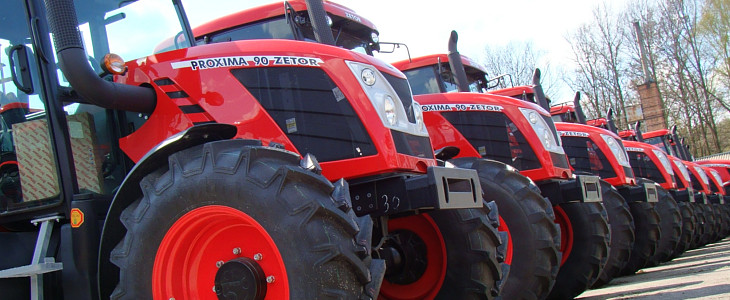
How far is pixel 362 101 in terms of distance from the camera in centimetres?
401

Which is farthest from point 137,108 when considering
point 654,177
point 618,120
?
point 618,120

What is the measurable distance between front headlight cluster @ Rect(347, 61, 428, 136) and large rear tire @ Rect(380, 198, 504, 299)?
2.47 feet

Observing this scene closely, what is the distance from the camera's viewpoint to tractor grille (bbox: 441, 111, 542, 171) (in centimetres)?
745

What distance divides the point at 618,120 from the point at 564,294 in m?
31.6

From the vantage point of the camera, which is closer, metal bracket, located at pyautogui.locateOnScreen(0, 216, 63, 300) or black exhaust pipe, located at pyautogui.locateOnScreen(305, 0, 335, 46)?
metal bracket, located at pyautogui.locateOnScreen(0, 216, 63, 300)

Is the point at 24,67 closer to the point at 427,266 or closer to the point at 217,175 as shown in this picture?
the point at 217,175

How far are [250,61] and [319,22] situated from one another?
1.11 meters

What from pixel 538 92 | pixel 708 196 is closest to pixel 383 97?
pixel 538 92

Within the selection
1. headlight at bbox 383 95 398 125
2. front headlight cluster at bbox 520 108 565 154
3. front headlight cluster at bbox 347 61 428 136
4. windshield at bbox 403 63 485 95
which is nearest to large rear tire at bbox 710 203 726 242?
windshield at bbox 403 63 485 95

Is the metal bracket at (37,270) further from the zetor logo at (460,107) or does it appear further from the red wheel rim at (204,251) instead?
the zetor logo at (460,107)

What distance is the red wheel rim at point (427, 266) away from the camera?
186 inches

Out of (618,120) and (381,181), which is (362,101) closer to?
(381,181)

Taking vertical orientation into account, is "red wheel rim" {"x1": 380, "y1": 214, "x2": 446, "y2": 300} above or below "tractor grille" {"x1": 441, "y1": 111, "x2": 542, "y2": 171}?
below

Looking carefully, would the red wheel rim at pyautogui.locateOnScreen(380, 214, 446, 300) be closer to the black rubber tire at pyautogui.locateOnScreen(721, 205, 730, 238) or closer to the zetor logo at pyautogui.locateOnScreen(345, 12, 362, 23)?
the zetor logo at pyautogui.locateOnScreen(345, 12, 362, 23)
